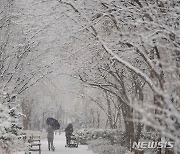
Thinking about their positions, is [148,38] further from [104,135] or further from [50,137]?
[104,135]

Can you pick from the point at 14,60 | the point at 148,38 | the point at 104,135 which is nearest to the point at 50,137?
the point at 14,60

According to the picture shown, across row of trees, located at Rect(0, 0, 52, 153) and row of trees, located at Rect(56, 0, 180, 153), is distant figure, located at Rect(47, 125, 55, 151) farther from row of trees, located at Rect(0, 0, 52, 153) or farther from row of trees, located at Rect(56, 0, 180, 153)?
row of trees, located at Rect(56, 0, 180, 153)

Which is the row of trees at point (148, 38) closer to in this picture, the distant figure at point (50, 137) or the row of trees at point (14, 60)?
the row of trees at point (14, 60)

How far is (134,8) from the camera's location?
9000mm

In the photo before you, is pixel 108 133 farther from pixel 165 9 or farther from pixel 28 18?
pixel 165 9

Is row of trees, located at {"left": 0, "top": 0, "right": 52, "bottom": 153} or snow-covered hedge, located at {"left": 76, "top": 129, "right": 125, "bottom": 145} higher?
row of trees, located at {"left": 0, "top": 0, "right": 52, "bottom": 153}

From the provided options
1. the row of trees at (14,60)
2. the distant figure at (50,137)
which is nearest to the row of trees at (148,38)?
the row of trees at (14,60)

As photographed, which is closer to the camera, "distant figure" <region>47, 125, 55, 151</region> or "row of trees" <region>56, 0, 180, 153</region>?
"row of trees" <region>56, 0, 180, 153</region>

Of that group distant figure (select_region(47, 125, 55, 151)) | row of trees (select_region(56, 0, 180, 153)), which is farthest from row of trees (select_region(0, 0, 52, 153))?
distant figure (select_region(47, 125, 55, 151))

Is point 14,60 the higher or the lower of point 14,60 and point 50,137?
the higher

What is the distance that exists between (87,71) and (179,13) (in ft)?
31.1

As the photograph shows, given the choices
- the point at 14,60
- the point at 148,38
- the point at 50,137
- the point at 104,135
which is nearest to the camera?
the point at 148,38

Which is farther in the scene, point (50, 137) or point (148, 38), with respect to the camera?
point (50, 137)

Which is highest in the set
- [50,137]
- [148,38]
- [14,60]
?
[14,60]
